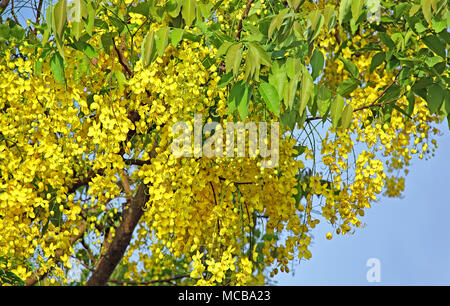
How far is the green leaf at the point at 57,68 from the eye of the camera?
1789mm

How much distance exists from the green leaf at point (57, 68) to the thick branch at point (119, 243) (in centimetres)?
107

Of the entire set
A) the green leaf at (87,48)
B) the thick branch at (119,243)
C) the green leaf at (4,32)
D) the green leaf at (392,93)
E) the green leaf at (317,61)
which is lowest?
the thick branch at (119,243)

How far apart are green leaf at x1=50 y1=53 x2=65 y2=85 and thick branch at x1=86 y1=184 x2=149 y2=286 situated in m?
1.07

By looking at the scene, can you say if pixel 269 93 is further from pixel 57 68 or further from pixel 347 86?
pixel 57 68

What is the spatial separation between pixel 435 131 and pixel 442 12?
5.10 ft

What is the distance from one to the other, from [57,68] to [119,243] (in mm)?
1262

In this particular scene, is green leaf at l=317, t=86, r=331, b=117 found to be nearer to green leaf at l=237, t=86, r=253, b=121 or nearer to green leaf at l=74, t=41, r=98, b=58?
green leaf at l=237, t=86, r=253, b=121

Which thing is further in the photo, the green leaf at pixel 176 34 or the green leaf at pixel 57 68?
the green leaf at pixel 57 68

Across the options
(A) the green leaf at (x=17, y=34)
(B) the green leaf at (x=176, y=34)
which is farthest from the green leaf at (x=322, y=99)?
(A) the green leaf at (x=17, y=34)

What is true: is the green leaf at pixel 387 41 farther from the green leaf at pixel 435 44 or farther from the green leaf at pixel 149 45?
the green leaf at pixel 149 45

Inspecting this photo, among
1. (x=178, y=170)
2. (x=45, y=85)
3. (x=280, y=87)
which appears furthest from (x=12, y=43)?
(x=280, y=87)

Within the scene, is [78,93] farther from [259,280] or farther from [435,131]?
[435,131]

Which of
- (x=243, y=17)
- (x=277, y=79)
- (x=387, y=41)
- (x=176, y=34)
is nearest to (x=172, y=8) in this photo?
(x=176, y=34)

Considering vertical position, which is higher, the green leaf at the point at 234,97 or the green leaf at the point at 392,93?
the green leaf at the point at 392,93
